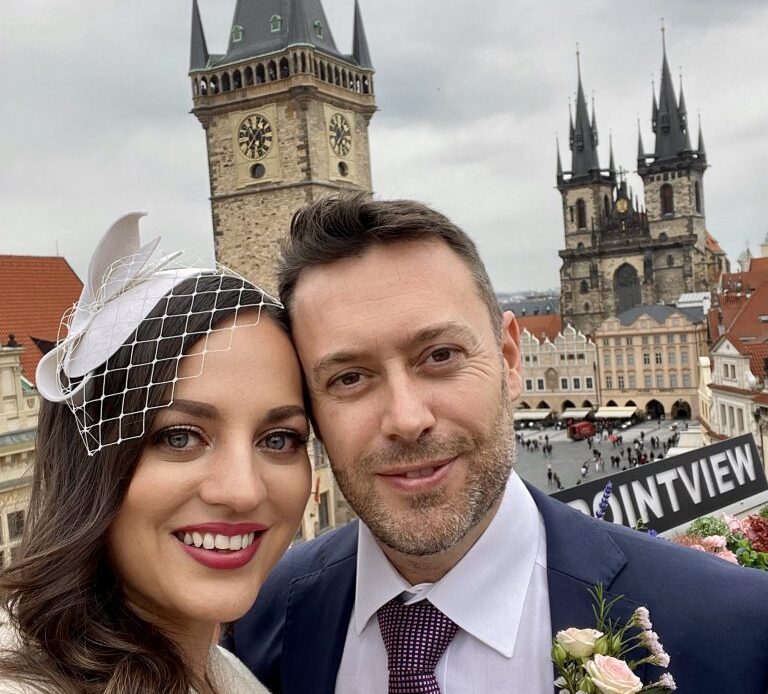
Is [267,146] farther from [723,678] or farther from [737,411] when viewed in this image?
[723,678]

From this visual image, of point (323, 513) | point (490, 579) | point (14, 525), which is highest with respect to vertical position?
point (490, 579)

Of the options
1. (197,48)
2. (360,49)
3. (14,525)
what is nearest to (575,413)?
(360,49)

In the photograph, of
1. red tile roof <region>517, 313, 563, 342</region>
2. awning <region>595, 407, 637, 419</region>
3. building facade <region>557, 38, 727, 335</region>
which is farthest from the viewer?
building facade <region>557, 38, 727, 335</region>

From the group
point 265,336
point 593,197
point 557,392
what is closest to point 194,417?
point 265,336

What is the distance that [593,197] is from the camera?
71500mm

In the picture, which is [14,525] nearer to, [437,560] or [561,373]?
[437,560]

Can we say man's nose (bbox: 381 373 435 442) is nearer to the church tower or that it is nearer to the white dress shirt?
the white dress shirt

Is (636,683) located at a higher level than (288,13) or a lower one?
lower

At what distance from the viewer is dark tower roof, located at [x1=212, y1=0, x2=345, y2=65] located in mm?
27719

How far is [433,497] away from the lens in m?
2.05

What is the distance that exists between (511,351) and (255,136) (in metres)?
26.6

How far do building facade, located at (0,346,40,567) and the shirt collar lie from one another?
11.6 metres

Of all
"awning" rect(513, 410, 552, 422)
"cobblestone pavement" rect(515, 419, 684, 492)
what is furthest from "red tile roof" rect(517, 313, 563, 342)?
"cobblestone pavement" rect(515, 419, 684, 492)

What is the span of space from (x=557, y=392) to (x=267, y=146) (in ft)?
121
